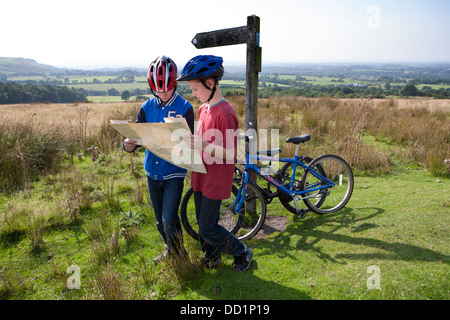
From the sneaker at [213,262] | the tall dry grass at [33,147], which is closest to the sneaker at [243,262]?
the sneaker at [213,262]

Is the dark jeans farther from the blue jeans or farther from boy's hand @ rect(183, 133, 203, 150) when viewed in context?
boy's hand @ rect(183, 133, 203, 150)

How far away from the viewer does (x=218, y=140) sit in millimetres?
2289

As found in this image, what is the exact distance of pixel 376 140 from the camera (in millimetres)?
8703

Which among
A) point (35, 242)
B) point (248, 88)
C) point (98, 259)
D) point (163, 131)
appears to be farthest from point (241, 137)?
point (35, 242)

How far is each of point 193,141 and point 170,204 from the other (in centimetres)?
81

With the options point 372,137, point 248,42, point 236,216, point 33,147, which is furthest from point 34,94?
point 236,216

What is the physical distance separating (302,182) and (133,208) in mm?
2651

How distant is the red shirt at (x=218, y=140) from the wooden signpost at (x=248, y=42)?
1.40 meters

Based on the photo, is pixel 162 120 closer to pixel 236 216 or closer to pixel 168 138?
pixel 168 138

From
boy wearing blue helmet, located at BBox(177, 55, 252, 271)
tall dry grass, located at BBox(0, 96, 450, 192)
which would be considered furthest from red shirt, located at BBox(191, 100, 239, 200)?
tall dry grass, located at BBox(0, 96, 450, 192)

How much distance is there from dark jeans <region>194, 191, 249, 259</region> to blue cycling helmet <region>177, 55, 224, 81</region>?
106 centimetres

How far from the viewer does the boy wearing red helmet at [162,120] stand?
2.59 metres

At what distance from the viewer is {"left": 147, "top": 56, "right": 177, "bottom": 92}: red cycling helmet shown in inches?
101
